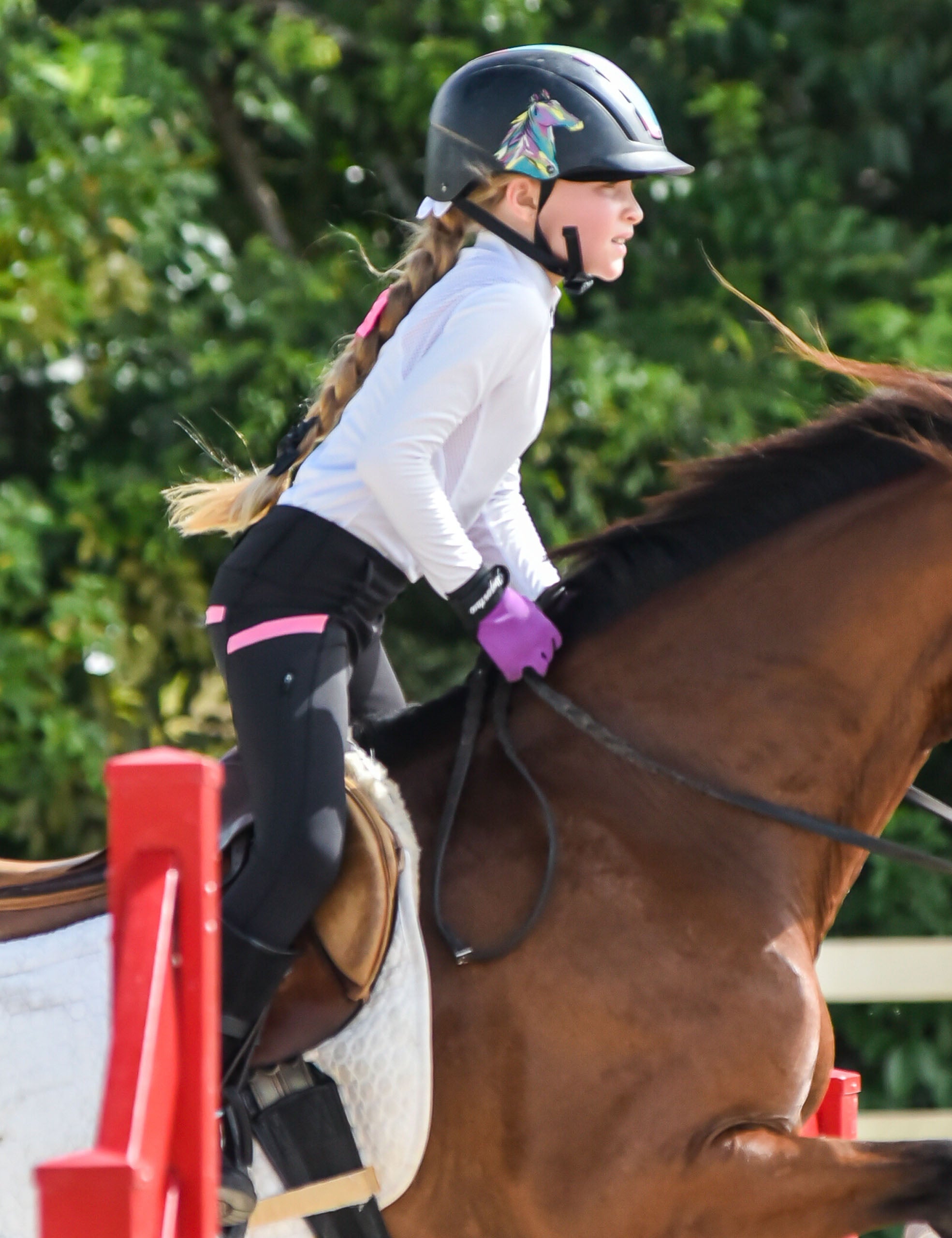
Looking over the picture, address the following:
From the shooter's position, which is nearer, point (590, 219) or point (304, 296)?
point (590, 219)

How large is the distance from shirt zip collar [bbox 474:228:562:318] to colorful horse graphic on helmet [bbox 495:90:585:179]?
0.12 metres

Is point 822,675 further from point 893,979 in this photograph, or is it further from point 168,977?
point 893,979

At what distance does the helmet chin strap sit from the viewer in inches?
100

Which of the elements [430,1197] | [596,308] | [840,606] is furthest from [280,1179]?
[596,308]

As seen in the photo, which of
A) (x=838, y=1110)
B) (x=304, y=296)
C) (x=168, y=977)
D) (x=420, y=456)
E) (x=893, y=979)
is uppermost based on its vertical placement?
(x=420, y=456)

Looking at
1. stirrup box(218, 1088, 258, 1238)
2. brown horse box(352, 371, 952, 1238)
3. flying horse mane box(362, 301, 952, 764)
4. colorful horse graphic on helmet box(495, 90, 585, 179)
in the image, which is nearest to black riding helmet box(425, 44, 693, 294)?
colorful horse graphic on helmet box(495, 90, 585, 179)

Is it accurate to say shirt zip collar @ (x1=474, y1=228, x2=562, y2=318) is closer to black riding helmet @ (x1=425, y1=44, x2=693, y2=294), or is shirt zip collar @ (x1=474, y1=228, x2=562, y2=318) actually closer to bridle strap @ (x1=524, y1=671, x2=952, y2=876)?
black riding helmet @ (x1=425, y1=44, x2=693, y2=294)

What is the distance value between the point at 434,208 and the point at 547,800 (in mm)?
1001

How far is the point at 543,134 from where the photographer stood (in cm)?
254

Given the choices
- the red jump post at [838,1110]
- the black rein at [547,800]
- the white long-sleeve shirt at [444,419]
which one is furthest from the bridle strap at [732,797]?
the red jump post at [838,1110]

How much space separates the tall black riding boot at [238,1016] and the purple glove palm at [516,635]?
1.86ft

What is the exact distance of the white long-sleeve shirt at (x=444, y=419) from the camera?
7.89 ft

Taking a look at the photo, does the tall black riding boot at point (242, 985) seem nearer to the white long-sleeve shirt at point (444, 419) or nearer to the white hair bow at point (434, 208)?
the white long-sleeve shirt at point (444, 419)

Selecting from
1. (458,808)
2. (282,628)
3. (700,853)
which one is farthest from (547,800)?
(282,628)
